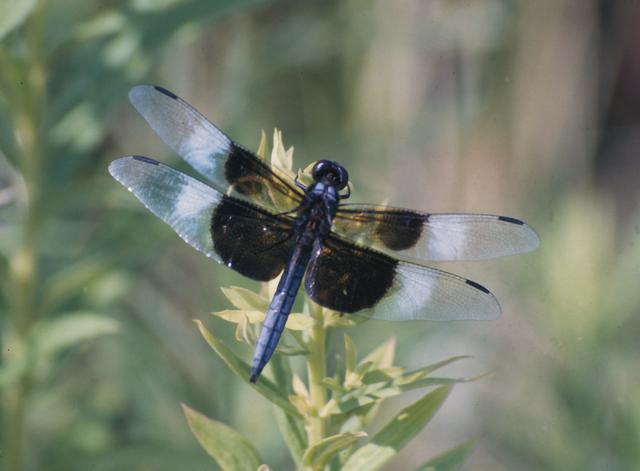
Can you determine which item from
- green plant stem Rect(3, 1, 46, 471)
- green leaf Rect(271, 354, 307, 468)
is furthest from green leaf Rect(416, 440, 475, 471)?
green plant stem Rect(3, 1, 46, 471)

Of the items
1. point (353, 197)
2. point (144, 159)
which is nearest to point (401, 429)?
point (144, 159)

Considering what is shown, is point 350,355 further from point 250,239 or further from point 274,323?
point 250,239

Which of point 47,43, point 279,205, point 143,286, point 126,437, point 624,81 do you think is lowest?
point 126,437

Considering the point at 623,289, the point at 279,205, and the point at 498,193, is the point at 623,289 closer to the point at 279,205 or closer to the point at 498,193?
the point at 498,193

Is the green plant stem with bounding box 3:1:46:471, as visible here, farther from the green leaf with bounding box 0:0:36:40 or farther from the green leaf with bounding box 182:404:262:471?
the green leaf with bounding box 182:404:262:471

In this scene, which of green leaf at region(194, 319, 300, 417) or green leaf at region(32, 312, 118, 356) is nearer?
green leaf at region(194, 319, 300, 417)

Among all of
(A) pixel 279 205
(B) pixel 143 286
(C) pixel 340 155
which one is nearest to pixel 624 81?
(C) pixel 340 155
